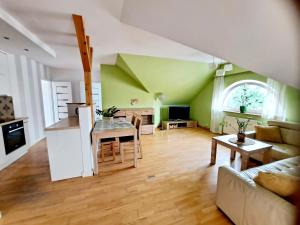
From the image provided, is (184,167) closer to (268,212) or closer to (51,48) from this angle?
(268,212)

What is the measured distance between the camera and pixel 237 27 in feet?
3.78

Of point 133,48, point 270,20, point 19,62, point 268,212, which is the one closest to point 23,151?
point 19,62

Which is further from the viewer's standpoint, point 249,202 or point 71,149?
point 71,149

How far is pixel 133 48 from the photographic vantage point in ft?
10.6

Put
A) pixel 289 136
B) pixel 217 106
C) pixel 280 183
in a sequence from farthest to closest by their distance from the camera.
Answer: pixel 217 106, pixel 289 136, pixel 280 183

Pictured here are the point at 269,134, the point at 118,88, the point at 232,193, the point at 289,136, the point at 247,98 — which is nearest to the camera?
the point at 232,193

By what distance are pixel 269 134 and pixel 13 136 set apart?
5.38 meters

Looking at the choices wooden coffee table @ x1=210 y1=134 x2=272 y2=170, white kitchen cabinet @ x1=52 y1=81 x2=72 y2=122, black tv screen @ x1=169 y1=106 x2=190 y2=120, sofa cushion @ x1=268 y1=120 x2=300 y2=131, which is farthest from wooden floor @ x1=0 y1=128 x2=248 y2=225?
white kitchen cabinet @ x1=52 y1=81 x2=72 y2=122

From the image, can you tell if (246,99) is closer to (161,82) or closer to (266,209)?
(161,82)

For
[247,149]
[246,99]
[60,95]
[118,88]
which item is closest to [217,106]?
[246,99]

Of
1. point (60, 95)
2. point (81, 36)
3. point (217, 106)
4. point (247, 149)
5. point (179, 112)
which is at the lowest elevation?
point (247, 149)

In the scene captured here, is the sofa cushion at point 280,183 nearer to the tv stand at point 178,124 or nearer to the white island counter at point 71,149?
the white island counter at point 71,149

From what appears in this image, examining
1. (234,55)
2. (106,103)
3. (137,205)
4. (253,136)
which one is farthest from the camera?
(106,103)

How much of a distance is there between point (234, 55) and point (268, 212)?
1534 millimetres
